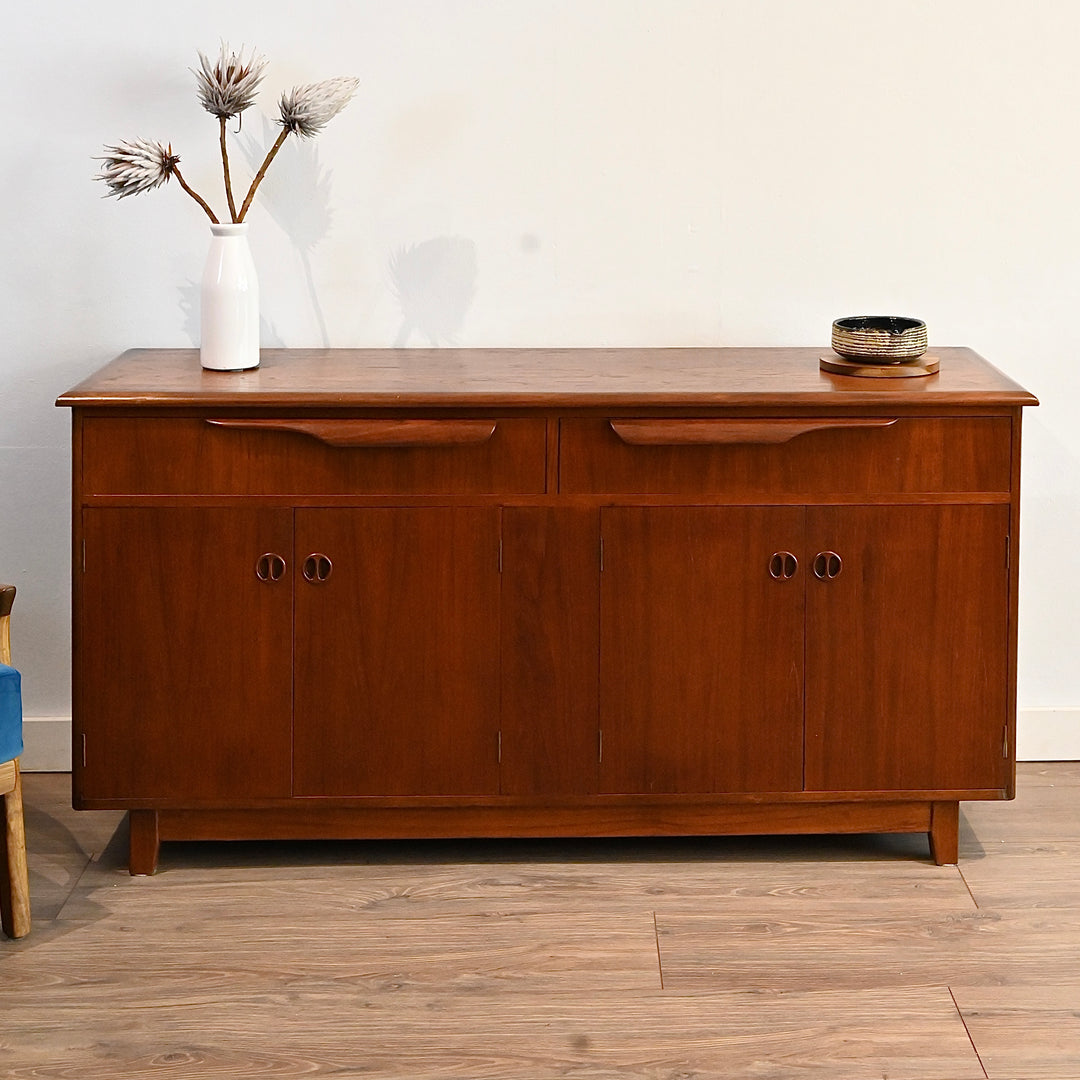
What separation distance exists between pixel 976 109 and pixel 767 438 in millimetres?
1003

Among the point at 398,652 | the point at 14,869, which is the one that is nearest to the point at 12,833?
the point at 14,869

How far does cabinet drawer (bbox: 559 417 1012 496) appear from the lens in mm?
2586

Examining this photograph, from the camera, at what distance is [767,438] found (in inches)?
101

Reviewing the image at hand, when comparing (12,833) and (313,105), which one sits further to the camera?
(313,105)

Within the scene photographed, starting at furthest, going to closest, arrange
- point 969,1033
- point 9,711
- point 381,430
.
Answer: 1. point 381,430
2. point 9,711
3. point 969,1033

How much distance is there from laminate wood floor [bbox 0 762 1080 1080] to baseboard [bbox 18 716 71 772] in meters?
0.23

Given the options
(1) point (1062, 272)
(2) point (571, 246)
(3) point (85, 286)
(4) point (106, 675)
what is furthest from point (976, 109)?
(4) point (106, 675)

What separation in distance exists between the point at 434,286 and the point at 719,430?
0.81 metres

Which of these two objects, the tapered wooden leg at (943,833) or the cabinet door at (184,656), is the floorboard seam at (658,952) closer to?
the tapered wooden leg at (943,833)

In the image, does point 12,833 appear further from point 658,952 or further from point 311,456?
point 658,952

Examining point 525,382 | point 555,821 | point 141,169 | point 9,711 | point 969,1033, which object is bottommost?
point 969,1033

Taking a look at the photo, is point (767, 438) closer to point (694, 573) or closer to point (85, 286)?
point (694, 573)

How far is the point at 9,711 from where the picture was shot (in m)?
2.35

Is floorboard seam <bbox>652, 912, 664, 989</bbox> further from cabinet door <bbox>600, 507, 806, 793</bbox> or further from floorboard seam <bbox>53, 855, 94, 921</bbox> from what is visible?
floorboard seam <bbox>53, 855, 94, 921</bbox>
